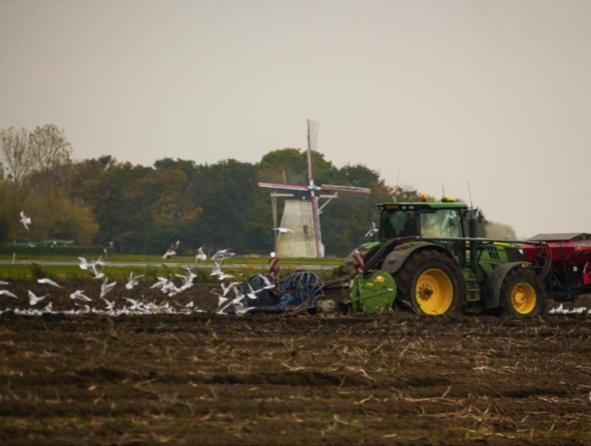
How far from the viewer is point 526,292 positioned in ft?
64.1

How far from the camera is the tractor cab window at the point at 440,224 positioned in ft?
62.8

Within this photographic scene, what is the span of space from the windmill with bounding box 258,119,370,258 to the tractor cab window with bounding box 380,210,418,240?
36.5m

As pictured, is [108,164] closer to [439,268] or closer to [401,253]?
[401,253]

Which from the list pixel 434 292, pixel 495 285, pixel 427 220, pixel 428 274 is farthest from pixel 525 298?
pixel 428 274

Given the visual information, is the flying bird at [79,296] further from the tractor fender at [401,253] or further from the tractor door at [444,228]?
the tractor door at [444,228]

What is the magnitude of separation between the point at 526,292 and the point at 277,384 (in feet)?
34.5

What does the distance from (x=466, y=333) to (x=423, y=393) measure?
15.9ft

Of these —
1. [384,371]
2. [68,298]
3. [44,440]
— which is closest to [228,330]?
[384,371]

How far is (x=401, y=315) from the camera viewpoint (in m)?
17.0

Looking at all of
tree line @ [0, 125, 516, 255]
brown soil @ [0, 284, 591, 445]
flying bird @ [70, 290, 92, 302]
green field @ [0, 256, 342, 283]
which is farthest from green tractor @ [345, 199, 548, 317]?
tree line @ [0, 125, 516, 255]

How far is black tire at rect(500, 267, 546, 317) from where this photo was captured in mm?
19188

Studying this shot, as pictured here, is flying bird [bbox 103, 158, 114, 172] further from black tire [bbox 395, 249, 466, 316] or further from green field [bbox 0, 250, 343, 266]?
black tire [bbox 395, 249, 466, 316]

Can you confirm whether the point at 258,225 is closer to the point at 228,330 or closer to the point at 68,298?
the point at 68,298

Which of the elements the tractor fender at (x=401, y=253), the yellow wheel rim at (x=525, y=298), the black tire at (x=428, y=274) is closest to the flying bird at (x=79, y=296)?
the tractor fender at (x=401, y=253)
